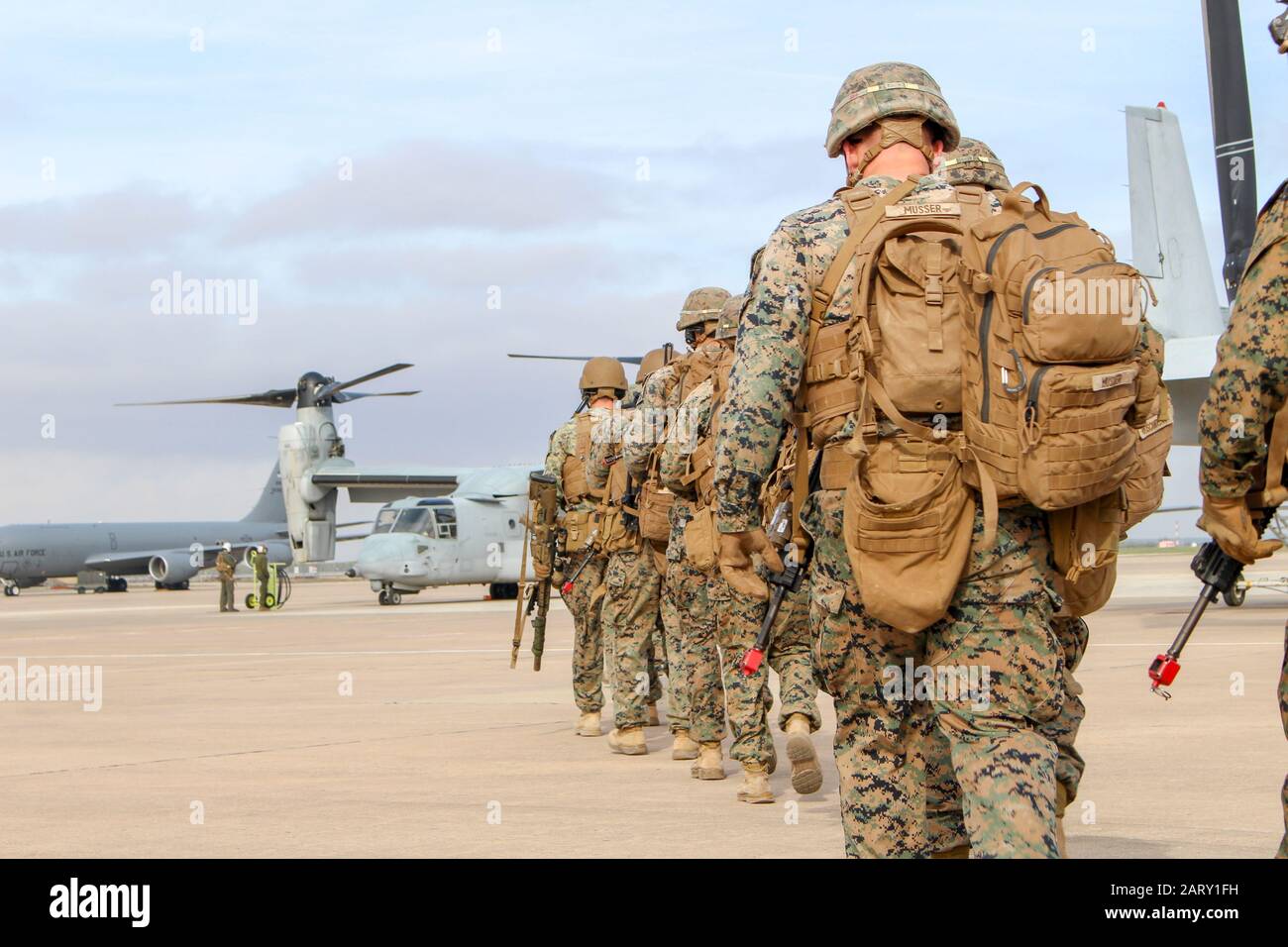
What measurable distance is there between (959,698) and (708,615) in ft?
13.4

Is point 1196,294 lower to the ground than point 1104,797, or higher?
higher

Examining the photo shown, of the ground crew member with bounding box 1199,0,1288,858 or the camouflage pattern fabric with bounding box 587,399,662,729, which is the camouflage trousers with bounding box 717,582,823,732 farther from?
the ground crew member with bounding box 1199,0,1288,858

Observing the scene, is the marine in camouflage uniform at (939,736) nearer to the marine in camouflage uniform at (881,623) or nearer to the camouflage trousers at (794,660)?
the marine in camouflage uniform at (881,623)

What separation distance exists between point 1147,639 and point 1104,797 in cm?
955

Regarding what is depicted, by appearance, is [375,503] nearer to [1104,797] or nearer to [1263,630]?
[1263,630]

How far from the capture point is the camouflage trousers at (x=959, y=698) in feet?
11.8

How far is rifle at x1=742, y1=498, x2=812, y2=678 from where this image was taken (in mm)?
4445

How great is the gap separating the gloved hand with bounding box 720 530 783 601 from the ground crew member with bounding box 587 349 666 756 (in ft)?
14.8

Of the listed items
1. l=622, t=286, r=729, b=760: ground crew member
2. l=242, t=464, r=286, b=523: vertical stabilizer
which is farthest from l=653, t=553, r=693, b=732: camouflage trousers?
l=242, t=464, r=286, b=523: vertical stabilizer

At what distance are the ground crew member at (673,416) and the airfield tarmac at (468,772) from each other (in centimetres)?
34

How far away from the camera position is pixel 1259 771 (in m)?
7.03

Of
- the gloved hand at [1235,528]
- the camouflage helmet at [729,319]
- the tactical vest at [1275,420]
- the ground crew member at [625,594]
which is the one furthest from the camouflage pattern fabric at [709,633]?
the tactical vest at [1275,420]

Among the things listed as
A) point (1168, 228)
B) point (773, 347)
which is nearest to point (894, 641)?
point (773, 347)
